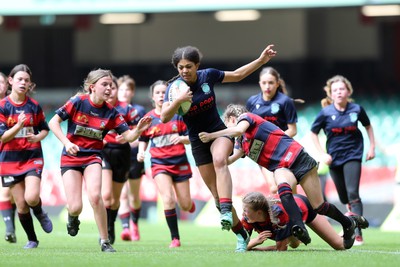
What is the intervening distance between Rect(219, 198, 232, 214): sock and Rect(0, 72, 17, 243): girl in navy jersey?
12.6ft

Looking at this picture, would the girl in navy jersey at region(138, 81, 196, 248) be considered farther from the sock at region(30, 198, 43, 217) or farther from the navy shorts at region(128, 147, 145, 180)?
the sock at region(30, 198, 43, 217)

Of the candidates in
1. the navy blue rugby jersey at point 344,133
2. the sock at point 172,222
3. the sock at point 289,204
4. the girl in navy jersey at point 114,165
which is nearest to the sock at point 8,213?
the girl in navy jersey at point 114,165

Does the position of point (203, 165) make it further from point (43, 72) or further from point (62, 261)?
point (43, 72)

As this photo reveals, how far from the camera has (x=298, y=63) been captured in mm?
27344

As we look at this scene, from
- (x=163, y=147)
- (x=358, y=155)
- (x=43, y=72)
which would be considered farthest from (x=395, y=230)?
(x=43, y=72)

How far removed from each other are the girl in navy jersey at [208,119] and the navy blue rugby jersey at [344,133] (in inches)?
114

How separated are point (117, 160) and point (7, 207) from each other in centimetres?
154

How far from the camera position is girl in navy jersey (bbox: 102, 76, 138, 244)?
43.5 feet

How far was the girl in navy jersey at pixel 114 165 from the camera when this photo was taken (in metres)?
13.3

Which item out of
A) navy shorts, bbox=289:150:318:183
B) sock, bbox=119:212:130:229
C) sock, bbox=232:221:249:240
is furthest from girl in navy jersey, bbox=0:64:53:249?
navy shorts, bbox=289:150:318:183

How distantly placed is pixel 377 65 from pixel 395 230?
10787 mm

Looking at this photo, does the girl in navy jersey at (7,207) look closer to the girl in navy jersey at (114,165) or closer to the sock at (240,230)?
the girl in navy jersey at (114,165)

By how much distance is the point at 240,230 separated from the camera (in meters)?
10.4

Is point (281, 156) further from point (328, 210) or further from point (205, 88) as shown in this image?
point (205, 88)
